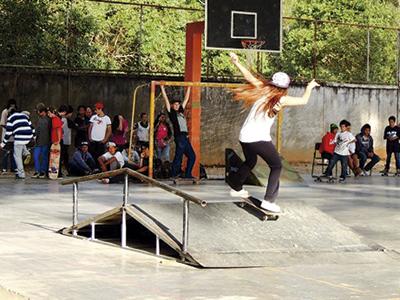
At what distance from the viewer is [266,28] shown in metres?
24.8

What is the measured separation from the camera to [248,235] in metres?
11.7

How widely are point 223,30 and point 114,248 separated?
41.6 ft

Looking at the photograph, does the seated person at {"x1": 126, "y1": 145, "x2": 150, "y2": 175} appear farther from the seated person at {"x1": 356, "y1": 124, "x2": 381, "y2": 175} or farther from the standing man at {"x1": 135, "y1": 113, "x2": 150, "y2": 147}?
the seated person at {"x1": 356, "y1": 124, "x2": 381, "y2": 175}

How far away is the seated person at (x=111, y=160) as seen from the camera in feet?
72.9

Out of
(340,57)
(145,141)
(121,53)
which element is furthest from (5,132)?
(340,57)

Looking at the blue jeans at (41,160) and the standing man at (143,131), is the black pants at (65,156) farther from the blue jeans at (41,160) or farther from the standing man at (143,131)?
the standing man at (143,131)

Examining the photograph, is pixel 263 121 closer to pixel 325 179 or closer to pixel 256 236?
pixel 256 236

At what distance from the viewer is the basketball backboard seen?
23.9 metres

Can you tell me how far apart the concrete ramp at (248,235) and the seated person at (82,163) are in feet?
33.9

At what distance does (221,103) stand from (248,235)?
18449 millimetres

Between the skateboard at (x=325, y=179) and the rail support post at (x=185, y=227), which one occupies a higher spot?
the rail support post at (x=185, y=227)

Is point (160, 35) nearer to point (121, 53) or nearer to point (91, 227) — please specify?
→ point (121, 53)

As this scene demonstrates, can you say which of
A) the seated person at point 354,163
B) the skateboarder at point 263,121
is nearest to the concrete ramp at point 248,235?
the skateboarder at point 263,121

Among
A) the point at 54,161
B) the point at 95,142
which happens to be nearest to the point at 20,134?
the point at 54,161
